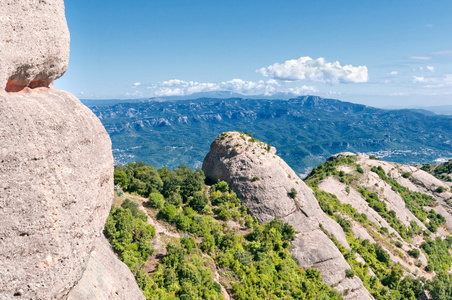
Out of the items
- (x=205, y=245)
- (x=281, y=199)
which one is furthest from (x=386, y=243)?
(x=205, y=245)

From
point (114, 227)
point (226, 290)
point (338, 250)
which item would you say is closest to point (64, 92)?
point (114, 227)

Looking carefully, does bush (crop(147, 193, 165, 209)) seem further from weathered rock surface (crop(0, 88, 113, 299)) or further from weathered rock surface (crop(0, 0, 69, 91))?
weathered rock surface (crop(0, 0, 69, 91))

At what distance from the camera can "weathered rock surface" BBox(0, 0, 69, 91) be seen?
13.6m

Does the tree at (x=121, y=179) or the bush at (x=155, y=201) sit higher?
the tree at (x=121, y=179)

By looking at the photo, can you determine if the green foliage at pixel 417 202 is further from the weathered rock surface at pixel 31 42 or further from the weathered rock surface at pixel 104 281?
the weathered rock surface at pixel 31 42

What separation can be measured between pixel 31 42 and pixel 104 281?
55.0 ft

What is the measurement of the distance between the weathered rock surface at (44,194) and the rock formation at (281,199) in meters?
32.1

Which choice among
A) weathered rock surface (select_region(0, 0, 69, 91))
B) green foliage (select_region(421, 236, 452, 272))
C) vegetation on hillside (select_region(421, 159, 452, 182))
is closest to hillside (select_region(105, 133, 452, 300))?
green foliage (select_region(421, 236, 452, 272))

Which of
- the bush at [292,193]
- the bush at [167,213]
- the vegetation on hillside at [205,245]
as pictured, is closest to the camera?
the vegetation on hillside at [205,245]

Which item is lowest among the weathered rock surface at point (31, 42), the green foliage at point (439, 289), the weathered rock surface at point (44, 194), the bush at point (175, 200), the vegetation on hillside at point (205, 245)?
the green foliage at point (439, 289)

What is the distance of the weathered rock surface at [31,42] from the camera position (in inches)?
536

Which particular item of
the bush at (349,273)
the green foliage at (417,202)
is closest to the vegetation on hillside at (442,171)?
the green foliage at (417,202)

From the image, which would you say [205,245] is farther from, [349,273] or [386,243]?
[386,243]

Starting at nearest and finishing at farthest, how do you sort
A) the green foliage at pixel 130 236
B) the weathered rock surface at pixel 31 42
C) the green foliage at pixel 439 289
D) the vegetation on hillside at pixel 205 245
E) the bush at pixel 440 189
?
the weathered rock surface at pixel 31 42 → the green foliage at pixel 130 236 → the vegetation on hillside at pixel 205 245 → the green foliage at pixel 439 289 → the bush at pixel 440 189
